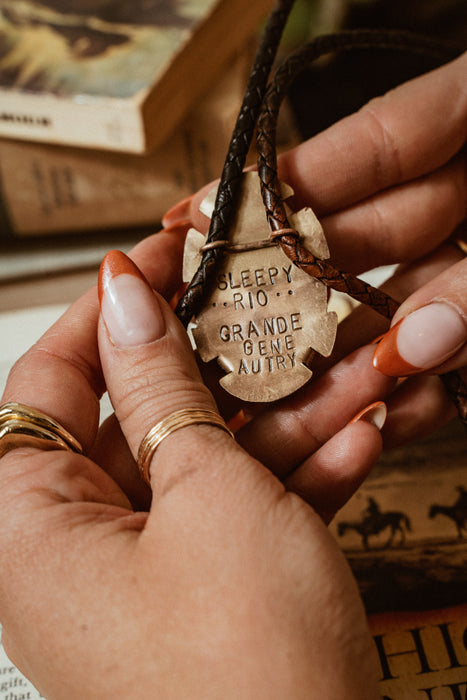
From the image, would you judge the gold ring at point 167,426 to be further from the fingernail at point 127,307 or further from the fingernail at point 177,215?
the fingernail at point 177,215

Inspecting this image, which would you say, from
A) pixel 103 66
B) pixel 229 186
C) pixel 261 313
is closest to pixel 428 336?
pixel 261 313

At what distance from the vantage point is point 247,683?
0.54 metres

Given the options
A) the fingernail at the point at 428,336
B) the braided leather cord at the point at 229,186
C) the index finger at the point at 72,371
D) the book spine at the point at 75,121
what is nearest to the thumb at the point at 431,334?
the fingernail at the point at 428,336

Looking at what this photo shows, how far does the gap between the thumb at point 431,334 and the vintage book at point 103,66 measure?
862 mm

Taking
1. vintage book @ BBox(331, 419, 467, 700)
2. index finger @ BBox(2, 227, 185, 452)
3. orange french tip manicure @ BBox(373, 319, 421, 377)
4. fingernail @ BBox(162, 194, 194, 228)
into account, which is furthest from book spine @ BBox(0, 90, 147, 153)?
vintage book @ BBox(331, 419, 467, 700)

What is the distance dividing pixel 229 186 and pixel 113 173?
753 mm

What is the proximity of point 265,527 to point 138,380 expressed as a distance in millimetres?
252

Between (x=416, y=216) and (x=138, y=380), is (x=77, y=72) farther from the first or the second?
(x=138, y=380)

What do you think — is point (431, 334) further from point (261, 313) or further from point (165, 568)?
point (165, 568)

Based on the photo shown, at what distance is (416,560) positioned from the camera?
3.21 feet

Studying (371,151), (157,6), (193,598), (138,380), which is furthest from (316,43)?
(193,598)

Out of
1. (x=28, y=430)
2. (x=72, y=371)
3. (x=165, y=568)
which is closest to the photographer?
(x=165, y=568)

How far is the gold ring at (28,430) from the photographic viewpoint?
2.31 feet

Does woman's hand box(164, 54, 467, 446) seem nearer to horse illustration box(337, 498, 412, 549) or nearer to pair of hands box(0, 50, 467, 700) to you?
pair of hands box(0, 50, 467, 700)
